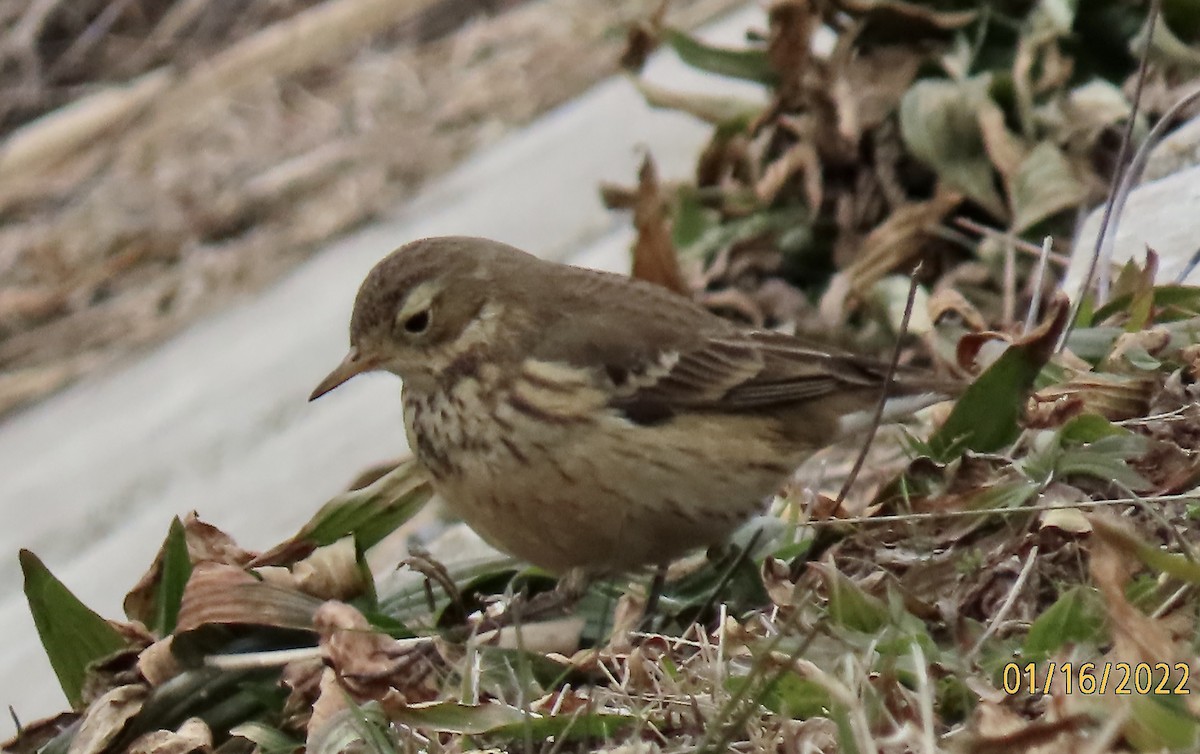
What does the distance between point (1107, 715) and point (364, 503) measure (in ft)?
6.63

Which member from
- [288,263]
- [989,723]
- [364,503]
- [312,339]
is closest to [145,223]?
[288,263]

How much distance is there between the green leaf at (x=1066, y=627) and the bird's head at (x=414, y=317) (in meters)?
1.68

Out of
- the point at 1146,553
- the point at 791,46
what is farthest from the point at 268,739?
the point at 791,46

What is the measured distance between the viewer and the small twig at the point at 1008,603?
2.72m

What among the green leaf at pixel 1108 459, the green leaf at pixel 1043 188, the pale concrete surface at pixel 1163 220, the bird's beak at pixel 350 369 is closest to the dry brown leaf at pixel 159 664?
the bird's beak at pixel 350 369

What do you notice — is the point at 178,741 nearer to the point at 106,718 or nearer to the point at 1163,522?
the point at 106,718

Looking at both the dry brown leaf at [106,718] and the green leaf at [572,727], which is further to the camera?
the dry brown leaf at [106,718]

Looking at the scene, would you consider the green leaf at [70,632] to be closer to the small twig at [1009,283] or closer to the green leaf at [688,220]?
the small twig at [1009,283]

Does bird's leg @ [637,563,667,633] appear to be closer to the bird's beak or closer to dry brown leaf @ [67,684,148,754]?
the bird's beak

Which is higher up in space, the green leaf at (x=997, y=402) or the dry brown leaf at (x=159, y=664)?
the dry brown leaf at (x=159, y=664)

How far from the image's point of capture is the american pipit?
3652 mm
